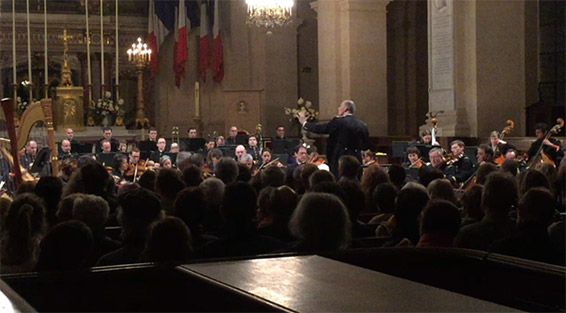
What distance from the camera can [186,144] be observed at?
55.4ft

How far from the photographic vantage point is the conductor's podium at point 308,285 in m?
2.34

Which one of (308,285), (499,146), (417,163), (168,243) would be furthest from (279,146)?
(308,285)

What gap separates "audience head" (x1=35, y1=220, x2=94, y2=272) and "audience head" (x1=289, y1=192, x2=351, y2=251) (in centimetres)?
102

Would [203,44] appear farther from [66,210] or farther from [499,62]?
[66,210]

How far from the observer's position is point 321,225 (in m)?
4.47

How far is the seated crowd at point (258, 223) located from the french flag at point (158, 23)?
16.7 meters

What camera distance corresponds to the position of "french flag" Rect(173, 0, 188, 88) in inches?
894

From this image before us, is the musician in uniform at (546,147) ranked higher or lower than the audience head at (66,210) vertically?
higher

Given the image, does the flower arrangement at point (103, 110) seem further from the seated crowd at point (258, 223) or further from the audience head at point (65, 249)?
the audience head at point (65, 249)

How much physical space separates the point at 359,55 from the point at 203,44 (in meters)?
5.64

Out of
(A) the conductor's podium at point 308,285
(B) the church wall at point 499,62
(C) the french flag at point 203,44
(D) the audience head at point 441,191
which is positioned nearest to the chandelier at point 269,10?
(B) the church wall at point 499,62

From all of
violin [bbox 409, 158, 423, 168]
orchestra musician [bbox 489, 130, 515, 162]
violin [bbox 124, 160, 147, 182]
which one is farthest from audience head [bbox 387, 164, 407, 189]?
violin [bbox 124, 160, 147, 182]

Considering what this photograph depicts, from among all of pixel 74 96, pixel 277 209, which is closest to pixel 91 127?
pixel 74 96

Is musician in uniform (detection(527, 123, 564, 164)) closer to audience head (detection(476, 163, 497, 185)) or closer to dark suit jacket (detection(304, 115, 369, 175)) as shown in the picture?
dark suit jacket (detection(304, 115, 369, 175))
